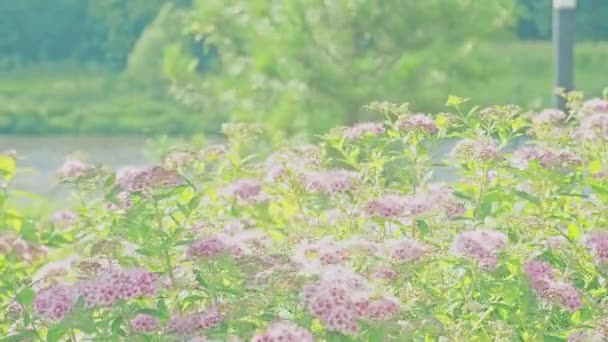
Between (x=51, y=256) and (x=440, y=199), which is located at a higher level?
(x=440, y=199)

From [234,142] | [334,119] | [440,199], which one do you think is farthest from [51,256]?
[334,119]

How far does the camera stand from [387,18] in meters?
10.7

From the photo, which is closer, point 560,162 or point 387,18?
point 560,162

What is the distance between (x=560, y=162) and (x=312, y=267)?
0.69 meters

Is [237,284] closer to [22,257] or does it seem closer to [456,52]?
[22,257]

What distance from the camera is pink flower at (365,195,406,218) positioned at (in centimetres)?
293

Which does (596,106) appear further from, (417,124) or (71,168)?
(71,168)

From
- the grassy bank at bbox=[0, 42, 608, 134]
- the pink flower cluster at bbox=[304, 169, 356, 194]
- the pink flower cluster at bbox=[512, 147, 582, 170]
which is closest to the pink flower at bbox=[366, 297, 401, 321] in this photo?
the pink flower cluster at bbox=[304, 169, 356, 194]

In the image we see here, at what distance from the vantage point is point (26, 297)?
8.86ft

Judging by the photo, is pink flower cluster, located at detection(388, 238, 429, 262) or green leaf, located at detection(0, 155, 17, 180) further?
green leaf, located at detection(0, 155, 17, 180)

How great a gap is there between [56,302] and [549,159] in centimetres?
112

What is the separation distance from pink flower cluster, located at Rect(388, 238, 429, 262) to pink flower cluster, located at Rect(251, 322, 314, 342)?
1.07 ft

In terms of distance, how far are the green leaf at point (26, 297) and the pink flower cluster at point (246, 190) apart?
0.91m

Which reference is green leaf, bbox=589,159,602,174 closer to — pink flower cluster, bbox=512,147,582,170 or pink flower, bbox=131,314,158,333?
pink flower cluster, bbox=512,147,582,170
